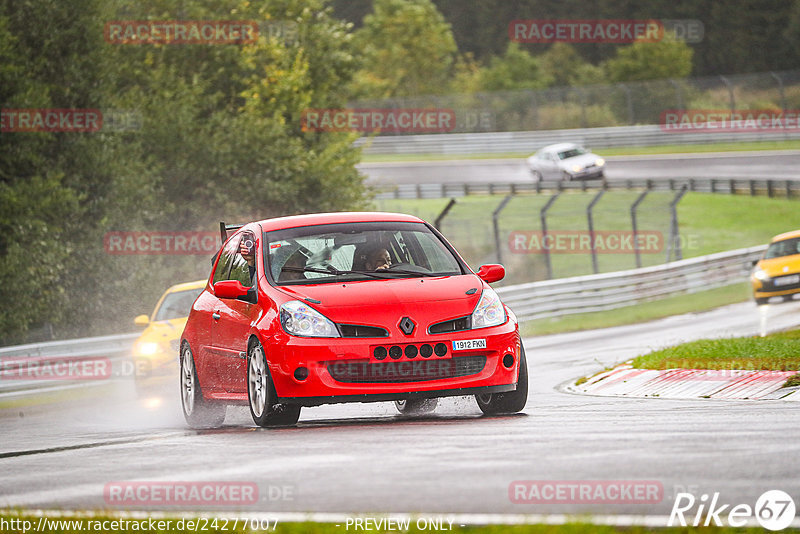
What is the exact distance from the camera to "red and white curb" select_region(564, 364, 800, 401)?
10.8 meters

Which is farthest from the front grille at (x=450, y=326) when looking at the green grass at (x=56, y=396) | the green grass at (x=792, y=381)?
the green grass at (x=56, y=396)

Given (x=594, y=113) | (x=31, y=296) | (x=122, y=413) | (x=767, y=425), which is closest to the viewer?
(x=767, y=425)

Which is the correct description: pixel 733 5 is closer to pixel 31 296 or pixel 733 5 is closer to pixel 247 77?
pixel 247 77

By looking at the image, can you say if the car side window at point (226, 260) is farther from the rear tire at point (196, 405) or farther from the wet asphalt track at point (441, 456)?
the wet asphalt track at point (441, 456)

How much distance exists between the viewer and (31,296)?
25.1m

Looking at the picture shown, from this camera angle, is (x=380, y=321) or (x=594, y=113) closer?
(x=380, y=321)

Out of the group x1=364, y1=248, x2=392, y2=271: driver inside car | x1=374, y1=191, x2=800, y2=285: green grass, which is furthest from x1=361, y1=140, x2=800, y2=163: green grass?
x1=364, y1=248, x2=392, y2=271: driver inside car

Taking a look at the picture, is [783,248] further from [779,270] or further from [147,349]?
[147,349]

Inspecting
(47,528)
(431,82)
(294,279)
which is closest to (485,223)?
(294,279)

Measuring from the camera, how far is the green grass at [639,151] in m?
57.4

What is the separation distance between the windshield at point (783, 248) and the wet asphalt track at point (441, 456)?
16.6 m

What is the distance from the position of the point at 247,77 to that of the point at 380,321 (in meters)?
28.1

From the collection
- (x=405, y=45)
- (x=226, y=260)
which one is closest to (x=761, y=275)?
(x=226, y=260)

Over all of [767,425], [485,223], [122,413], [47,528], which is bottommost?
[485,223]
